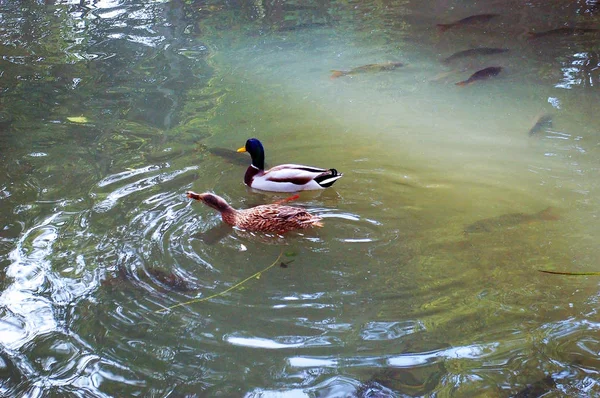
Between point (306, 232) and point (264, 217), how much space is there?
40 centimetres

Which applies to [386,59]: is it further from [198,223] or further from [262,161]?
[198,223]

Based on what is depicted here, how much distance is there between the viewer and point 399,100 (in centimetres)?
840

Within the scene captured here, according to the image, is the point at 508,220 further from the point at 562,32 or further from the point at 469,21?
the point at 469,21

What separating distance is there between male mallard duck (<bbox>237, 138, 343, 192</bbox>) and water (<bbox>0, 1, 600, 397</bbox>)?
14 centimetres

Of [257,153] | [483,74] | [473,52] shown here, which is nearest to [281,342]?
[257,153]

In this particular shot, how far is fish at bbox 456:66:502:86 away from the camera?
863cm

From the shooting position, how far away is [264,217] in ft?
18.0

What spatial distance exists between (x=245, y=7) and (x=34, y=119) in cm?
683

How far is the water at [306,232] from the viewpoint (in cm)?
388

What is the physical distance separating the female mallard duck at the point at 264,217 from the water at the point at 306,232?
3.8 inches

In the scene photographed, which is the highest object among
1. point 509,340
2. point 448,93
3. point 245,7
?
point 245,7

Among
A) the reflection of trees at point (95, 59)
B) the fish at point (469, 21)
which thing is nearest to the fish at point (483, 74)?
the fish at point (469, 21)

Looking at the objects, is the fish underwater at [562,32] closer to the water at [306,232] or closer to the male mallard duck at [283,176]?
the water at [306,232]

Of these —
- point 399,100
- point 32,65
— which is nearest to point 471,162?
point 399,100
